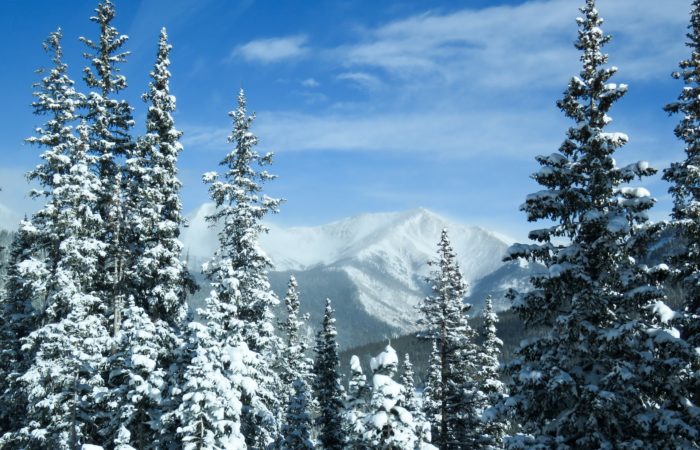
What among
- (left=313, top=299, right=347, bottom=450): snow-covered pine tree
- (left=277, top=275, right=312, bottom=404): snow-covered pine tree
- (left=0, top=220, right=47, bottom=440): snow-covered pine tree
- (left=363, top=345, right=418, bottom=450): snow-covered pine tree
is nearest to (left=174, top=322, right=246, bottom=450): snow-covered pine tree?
(left=363, top=345, right=418, bottom=450): snow-covered pine tree

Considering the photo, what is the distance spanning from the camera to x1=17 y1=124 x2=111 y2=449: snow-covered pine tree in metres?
23.2

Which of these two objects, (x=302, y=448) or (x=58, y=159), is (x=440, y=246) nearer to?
(x=302, y=448)

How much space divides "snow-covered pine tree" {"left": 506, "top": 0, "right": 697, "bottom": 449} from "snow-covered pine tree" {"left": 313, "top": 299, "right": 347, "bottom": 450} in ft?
61.6

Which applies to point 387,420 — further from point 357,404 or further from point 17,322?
point 17,322

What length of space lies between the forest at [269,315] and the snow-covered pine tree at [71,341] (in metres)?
0.10

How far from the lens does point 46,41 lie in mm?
26125

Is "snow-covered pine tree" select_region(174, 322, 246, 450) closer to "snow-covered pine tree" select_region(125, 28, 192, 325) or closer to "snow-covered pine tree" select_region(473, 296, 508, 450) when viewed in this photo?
"snow-covered pine tree" select_region(125, 28, 192, 325)

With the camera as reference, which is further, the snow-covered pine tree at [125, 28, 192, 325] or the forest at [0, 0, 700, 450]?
the snow-covered pine tree at [125, 28, 192, 325]

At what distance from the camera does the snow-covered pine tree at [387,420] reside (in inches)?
771

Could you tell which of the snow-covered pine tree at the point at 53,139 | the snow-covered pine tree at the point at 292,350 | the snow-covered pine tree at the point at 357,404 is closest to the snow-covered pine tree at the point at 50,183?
the snow-covered pine tree at the point at 53,139

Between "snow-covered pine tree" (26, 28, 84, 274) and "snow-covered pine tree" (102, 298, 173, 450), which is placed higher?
"snow-covered pine tree" (26, 28, 84, 274)

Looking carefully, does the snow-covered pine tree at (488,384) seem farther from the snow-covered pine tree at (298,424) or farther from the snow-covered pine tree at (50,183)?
the snow-covered pine tree at (50,183)

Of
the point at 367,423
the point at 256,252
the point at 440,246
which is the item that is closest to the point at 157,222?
the point at 256,252

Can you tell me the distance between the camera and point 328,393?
32.4 m
